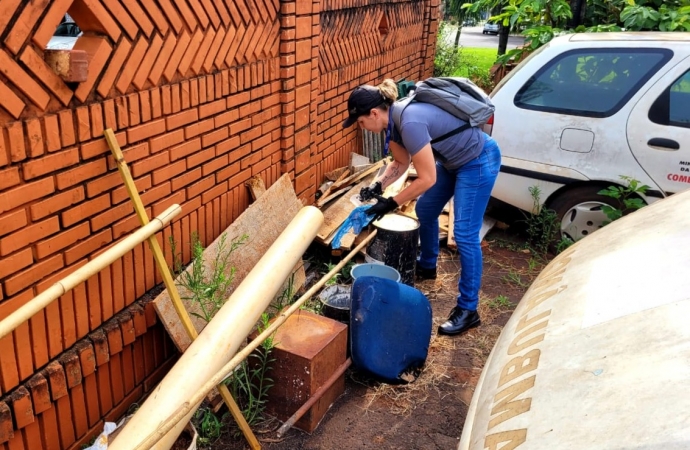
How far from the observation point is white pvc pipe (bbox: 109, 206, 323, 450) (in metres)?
2.34

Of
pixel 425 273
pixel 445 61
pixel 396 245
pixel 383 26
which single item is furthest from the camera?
pixel 445 61

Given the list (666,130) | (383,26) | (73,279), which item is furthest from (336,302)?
(383,26)

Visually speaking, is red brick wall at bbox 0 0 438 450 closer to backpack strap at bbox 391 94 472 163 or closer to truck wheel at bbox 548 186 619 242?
backpack strap at bbox 391 94 472 163

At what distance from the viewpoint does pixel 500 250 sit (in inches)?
217

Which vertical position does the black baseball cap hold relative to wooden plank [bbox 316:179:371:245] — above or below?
above

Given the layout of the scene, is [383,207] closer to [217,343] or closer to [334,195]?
[334,195]

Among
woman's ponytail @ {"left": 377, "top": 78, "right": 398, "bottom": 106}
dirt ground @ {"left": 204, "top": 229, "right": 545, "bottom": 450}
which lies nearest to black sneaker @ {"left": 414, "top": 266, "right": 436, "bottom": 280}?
dirt ground @ {"left": 204, "top": 229, "right": 545, "bottom": 450}

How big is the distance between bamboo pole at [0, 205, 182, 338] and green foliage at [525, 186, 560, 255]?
3.42 m

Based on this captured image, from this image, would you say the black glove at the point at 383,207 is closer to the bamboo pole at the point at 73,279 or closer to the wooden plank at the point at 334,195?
the wooden plank at the point at 334,195

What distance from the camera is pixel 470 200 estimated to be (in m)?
3.92

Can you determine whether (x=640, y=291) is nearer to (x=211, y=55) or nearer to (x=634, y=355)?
(x=634, y=355)

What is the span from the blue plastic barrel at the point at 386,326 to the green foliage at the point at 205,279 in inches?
29.2

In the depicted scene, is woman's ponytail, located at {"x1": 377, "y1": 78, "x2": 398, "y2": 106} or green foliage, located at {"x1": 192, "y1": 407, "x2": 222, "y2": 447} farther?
woman's ponytail, located at {"x1": 377, "y1": 78, "x2": 398, "y2": 106}

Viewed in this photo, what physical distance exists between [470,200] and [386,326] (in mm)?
1080
